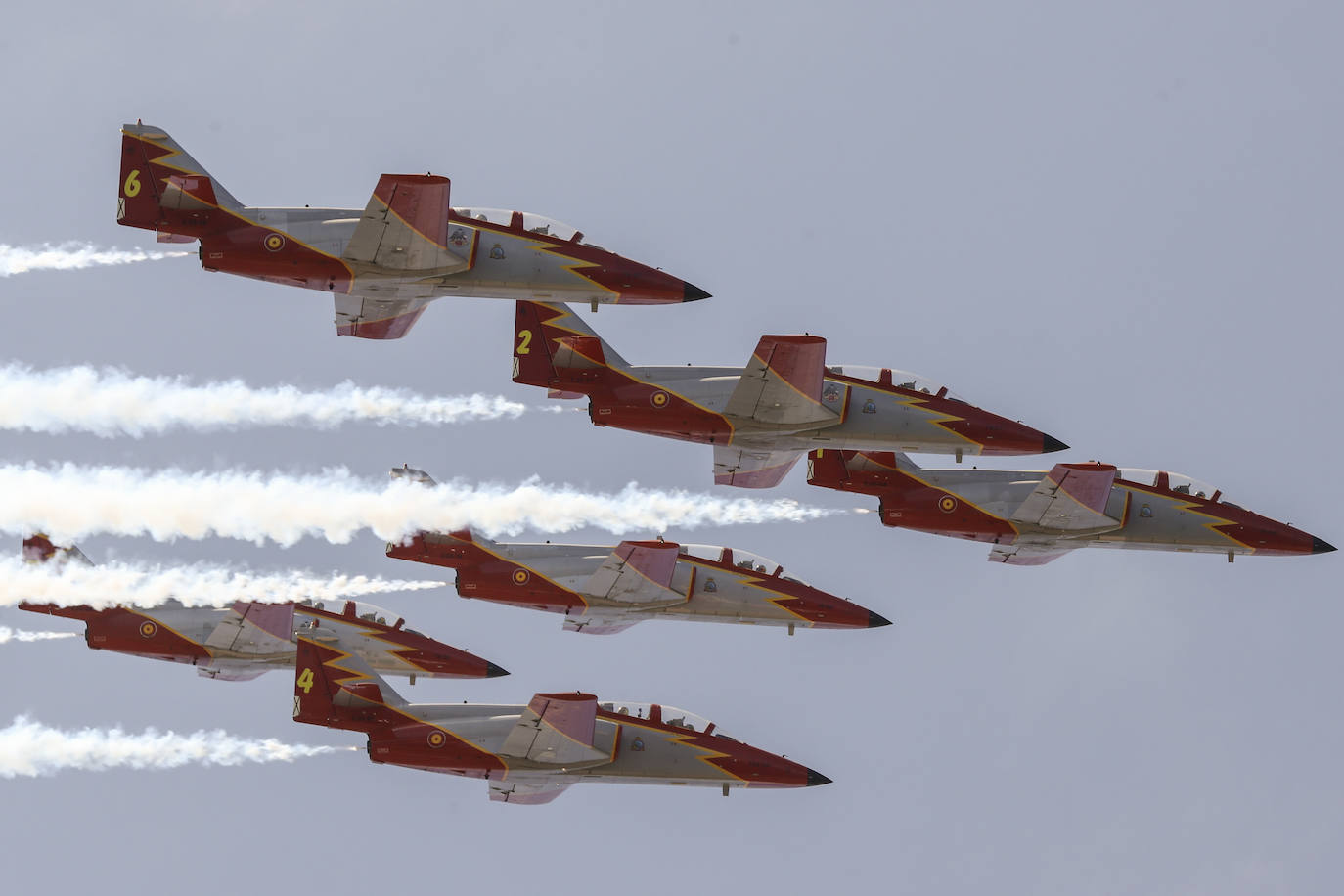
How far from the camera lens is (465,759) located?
73125 mm

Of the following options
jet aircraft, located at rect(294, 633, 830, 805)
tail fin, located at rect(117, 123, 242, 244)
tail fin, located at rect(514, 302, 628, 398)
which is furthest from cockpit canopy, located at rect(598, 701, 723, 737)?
tail fin, located at rect(117, 123, 242, 244)

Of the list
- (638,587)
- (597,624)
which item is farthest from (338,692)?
(638,587)

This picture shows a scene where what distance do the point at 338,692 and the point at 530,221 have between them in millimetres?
14515

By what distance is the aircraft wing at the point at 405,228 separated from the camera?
68.1 meters

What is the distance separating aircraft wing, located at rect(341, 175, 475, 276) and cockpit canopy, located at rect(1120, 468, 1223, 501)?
20.8 m

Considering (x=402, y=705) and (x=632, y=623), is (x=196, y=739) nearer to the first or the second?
(x=402, y=705)

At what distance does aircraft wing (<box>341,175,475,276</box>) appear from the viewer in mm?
68125

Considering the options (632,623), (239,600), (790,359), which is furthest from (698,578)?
(239,600)

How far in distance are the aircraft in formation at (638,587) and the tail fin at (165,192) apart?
1296cm

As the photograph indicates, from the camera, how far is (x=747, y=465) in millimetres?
75062

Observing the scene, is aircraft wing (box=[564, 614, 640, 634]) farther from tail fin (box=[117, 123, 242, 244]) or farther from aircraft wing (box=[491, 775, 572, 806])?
tail fin (box=[117, 123, 242, 244])

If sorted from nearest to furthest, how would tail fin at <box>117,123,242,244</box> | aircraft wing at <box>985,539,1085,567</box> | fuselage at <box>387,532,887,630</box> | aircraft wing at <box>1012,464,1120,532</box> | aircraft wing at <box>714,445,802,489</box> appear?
tail fin at <box>117,123,242,244</box>
aircraft wing at <box>1012,464,1120,532</box>
aircraft wing at <box>714,445,802,489</box>
fuselage at <box>387,532,887,630</box>
aircraft wing at <box>985,539,1085,567</box>

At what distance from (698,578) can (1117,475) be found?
40.3 feet

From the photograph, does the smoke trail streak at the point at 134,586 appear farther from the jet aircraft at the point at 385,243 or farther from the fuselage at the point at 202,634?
the jet aircraft at the point at 385,243
